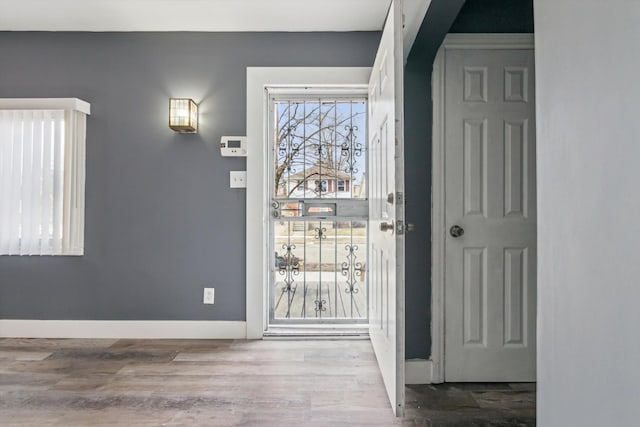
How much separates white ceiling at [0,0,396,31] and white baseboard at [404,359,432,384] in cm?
222

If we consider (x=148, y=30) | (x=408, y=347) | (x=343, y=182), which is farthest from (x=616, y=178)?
(x=148, y=30)

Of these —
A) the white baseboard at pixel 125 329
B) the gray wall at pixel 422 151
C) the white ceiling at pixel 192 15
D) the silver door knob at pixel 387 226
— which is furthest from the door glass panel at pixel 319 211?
the silver door knob at pixel 387 226

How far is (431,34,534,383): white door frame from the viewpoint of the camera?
208 cm

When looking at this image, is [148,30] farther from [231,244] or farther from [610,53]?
[610,53]

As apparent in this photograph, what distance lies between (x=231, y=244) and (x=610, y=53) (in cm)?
248

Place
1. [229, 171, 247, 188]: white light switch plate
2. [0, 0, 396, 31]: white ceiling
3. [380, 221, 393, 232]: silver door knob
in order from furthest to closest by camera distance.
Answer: [229, 171, 247, 188]: white light switch plate → [0, 0, 396, 31]: white ceiling → [380, 221, 393, 232]: silver door knob

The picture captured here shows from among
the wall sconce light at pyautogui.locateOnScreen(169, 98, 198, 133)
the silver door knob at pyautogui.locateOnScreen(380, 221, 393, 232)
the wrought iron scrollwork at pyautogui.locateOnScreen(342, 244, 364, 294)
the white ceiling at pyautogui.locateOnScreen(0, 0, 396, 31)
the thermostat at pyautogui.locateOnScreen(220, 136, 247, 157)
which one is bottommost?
the wrought iron scrollwork at pyautogui.locateOnScreen(342, 244, 364, 294)

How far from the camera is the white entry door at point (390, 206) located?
163cm

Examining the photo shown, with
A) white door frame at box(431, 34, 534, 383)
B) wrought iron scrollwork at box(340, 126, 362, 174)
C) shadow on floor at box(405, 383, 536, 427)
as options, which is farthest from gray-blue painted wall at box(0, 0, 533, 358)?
shadow on floor at box(405, 383, 536, 427)

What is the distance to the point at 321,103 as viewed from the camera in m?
2.91

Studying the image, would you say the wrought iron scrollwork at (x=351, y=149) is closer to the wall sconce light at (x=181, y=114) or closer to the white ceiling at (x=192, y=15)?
the white ceiling at (x=192, y=15)

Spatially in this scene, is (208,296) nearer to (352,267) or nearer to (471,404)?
(352,267)

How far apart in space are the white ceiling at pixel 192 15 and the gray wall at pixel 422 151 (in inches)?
24.7

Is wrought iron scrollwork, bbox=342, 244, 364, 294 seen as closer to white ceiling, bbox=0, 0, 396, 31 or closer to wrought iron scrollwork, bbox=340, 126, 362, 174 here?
wrought iron scrollwork, bbox=340, 126, 362, 174
